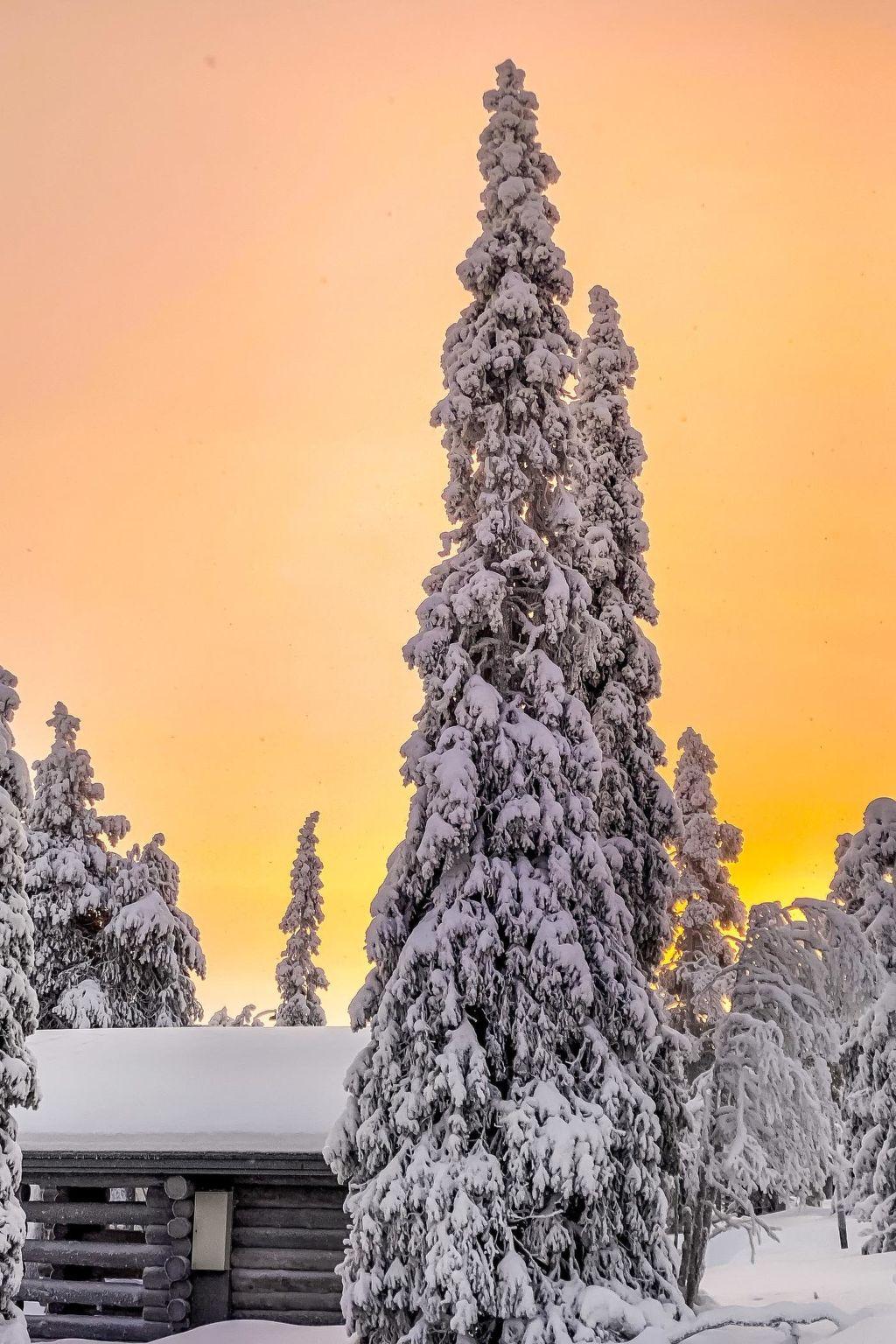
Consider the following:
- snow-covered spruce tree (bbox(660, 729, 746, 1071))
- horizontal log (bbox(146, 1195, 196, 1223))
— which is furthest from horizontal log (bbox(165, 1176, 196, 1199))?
snow-covered spruce tree (bbox(660, 729, 746, 1071))

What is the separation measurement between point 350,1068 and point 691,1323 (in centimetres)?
454

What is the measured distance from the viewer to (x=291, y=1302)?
18.6 m

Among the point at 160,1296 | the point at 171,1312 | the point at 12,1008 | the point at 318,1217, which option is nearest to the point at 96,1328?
the point at 160,1296

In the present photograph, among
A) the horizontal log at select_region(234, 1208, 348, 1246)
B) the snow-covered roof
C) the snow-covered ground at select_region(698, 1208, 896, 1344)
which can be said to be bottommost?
the snow-covered ground at select_region(698, 1208, 896, 1344)

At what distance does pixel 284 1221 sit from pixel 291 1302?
114 centimetres

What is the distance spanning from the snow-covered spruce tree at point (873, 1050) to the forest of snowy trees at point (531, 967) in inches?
329

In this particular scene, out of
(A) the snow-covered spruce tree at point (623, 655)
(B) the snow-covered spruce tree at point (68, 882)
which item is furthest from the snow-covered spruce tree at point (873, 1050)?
(B) the snow-covered spruce tree at point (68, 882)

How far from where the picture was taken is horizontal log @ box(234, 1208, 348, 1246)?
18750 mm

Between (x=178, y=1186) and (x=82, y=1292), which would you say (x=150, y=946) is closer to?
(x=82, y=1292)

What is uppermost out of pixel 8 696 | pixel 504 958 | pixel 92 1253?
pixel 8 696

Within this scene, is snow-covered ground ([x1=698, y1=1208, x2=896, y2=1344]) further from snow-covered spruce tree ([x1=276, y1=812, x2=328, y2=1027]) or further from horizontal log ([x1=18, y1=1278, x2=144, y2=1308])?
snow-covered spruce tree ([x1=276, y1=812, x2=328, y2=1027])

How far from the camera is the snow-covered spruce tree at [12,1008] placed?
16312 millimetres

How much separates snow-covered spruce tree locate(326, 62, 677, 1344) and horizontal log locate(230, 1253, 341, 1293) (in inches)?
208

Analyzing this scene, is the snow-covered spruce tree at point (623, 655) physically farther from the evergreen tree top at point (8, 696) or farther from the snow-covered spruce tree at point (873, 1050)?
the evergreen tree top at point (8, 696)
